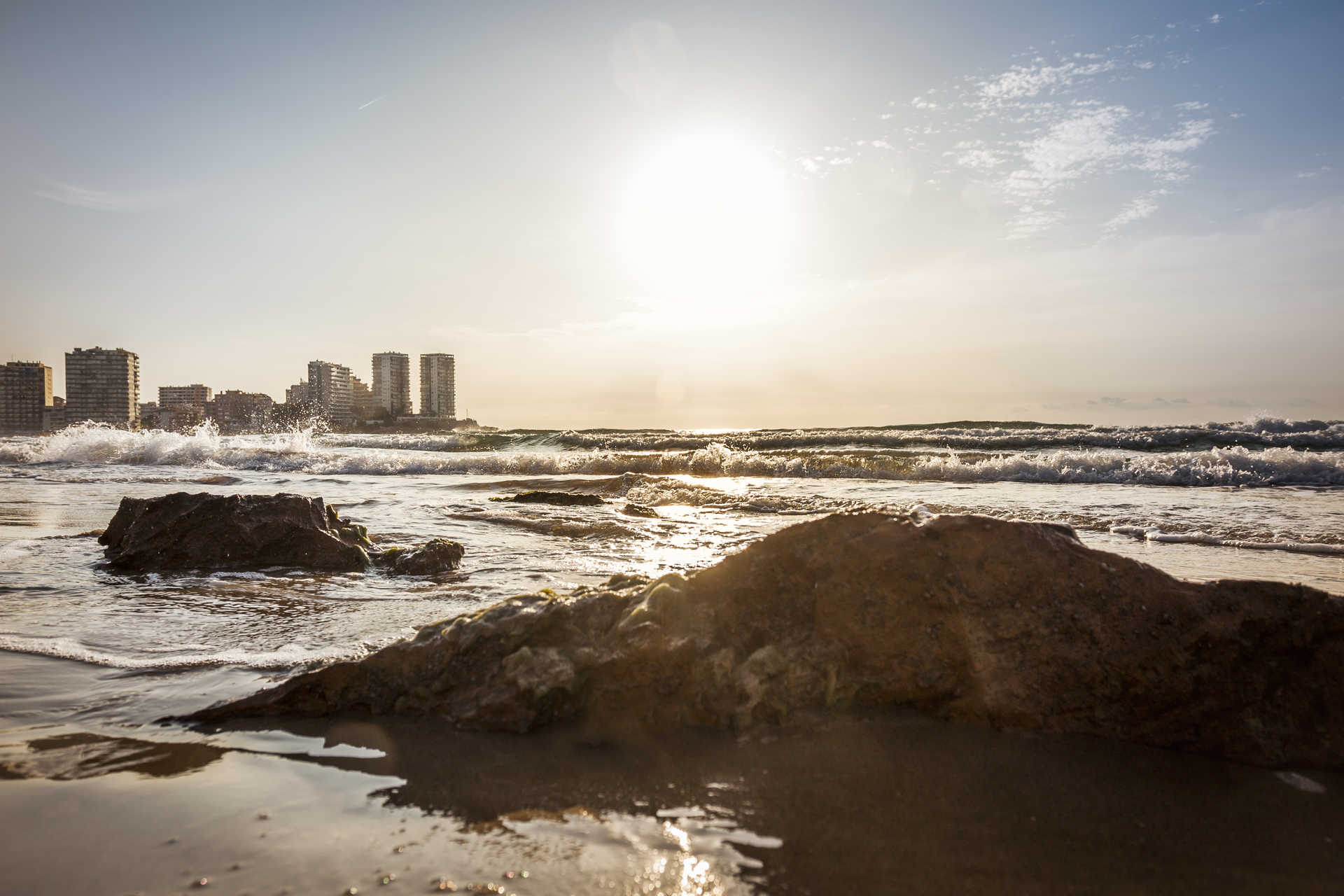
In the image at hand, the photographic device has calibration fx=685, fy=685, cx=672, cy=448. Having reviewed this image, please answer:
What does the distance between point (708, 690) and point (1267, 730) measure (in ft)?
5.55

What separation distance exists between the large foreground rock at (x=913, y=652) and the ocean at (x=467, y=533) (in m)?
0.40

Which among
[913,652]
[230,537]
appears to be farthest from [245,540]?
[913,652]

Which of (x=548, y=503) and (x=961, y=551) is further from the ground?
(x=961, y=551)

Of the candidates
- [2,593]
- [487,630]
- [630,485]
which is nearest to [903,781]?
[487,630]

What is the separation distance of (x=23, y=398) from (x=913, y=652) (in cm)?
10958

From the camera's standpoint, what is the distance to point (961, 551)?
92.6 inches

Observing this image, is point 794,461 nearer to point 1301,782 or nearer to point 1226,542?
point 1226,542

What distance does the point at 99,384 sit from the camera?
82312 mm

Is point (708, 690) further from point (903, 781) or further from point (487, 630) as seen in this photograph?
point (487, 630)

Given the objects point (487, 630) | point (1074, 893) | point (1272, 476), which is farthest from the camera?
point (1272, 476)

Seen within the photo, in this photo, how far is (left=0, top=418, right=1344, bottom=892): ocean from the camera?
276cm

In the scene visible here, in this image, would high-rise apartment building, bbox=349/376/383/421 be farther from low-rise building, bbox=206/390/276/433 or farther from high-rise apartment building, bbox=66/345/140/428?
high-rise apartment building, bbox=66/345/140/428

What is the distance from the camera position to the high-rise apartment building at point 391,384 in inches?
3413

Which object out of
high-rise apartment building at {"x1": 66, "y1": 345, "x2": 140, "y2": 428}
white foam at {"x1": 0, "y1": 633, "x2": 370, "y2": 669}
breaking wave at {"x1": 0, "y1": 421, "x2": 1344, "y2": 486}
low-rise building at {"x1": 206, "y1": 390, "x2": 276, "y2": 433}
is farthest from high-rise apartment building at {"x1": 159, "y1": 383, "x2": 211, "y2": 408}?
white foam at {"x1": 0, "y1": 633, "x2": 370, "y2": 669}
